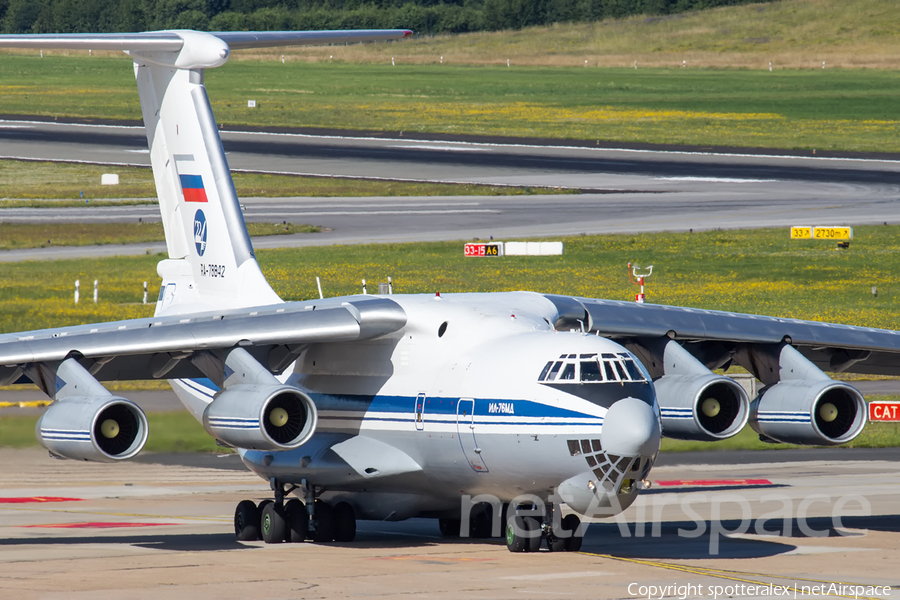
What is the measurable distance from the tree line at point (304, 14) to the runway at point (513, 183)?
7322 cm

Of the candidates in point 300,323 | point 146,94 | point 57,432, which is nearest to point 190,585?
point 57,432

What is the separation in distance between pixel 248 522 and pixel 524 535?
185 inches

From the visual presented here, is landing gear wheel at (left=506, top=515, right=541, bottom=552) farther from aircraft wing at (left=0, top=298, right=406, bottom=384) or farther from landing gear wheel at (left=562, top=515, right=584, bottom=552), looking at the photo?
aircraft wing at (left=0, top=298, right=406, bottom=384)

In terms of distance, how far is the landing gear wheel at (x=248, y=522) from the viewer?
2191 centimetres

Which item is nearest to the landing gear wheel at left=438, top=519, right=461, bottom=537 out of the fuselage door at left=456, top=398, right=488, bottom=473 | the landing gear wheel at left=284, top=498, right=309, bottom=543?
the landing gear wheel at left=284, top=498, right=309, bottom=543

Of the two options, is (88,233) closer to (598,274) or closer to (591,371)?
(598,274)

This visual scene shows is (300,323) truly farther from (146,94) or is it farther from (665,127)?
(665,127)

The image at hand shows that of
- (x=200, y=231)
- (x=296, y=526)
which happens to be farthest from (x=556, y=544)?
(x=200, y=231)

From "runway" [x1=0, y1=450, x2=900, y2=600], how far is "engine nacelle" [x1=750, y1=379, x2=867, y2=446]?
1597 millimetres

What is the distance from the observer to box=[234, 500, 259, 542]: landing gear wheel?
21906mm

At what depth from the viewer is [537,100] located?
365ft

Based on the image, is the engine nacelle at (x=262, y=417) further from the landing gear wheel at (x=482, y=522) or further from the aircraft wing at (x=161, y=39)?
the aircraft wing at (x=161, y=39)

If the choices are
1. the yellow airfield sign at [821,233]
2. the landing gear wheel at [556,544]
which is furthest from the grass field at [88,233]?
the landing gear wheel at [556,544]

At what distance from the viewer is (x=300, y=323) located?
66.1 ft
